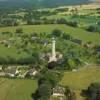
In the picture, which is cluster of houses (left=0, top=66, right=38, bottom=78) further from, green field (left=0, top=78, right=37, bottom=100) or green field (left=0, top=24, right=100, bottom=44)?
green field (left=0, top=24, right=100, bottom=44)

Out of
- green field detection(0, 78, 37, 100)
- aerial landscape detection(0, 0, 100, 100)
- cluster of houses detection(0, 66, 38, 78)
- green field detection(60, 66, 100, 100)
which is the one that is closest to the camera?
green field detection(0, 78, 37, 100)

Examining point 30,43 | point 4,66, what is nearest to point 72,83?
point 4,66

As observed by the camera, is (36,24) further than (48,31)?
Yes

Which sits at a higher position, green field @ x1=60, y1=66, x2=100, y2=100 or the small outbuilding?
the small outbuilding

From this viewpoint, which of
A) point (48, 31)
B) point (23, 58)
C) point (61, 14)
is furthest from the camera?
point (61, 14)

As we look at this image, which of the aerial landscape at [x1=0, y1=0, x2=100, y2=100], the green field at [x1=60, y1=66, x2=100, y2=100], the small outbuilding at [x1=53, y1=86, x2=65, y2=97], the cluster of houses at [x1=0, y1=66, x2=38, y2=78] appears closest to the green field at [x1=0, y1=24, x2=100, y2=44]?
the aerial landscape at [x1=0, y1=0, x2=100, y2=100]

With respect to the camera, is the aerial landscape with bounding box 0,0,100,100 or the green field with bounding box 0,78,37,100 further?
the aerial landscape with bounding box 0,0,100,100

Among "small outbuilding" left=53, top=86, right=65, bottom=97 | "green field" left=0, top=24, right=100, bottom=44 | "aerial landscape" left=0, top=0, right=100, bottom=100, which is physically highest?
"small outbuilding" left=53, top=86, right=65, bottom=97

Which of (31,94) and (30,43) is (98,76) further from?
(30,43)

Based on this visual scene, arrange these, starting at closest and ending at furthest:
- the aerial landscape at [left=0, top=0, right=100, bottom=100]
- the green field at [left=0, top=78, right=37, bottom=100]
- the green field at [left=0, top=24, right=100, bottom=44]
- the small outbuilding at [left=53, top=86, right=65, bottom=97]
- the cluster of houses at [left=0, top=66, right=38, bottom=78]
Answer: the small outbuilding at [left=53, top=86, right=65, bottom=97]
the green field at [left=0, top=78, right=37, bottom=100]
the aerial landscape at [left=0, top=0, right=100, bottom=100]
the cluster of houses at [left=0, top=66, right=38, bottom=78]
the green field at [left=0, top=24, right=100, bottom=44]
